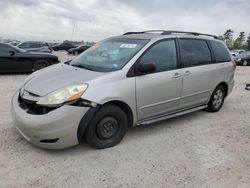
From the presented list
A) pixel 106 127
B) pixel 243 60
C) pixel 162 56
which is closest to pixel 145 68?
pixel 162 56

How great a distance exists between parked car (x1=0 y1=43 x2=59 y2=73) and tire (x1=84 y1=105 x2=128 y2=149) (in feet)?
23.9

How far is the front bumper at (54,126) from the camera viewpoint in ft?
10.5

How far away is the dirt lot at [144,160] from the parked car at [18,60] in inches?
214

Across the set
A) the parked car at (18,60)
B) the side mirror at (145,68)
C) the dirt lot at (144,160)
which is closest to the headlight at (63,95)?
the dirt lot at (144,160)

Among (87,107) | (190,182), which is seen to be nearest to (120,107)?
(87,107)

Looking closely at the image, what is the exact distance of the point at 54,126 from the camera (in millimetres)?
3199

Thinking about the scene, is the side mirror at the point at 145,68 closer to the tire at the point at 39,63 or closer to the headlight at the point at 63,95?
the headlight at the point at 63,95

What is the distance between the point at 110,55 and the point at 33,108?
1.48 metres

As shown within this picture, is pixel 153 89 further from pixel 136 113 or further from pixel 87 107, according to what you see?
pixel 87 107

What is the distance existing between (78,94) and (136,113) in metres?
1.02

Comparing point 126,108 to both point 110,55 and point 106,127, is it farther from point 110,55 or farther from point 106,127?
point 110,55

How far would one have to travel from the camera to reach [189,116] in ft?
17.3

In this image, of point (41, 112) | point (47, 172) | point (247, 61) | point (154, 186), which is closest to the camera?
point (154, 186)

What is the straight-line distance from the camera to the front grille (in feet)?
10.7
